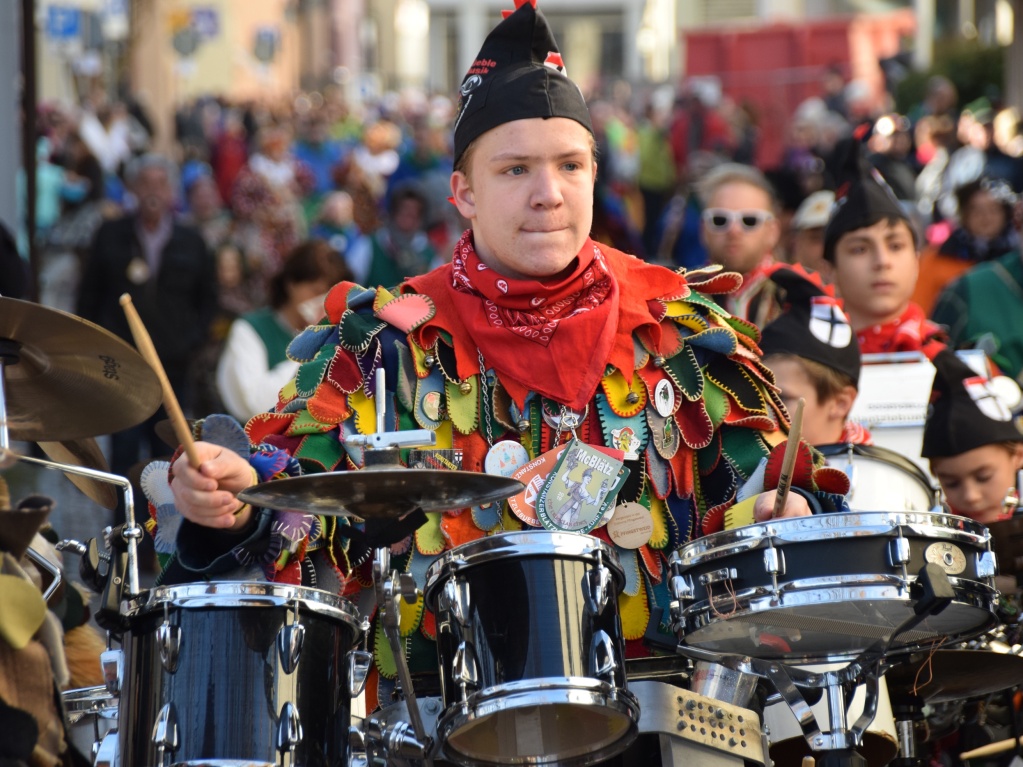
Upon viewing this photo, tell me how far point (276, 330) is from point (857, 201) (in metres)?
3.38

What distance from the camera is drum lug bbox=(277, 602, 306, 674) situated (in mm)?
3410

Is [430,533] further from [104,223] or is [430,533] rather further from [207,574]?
[104,223]

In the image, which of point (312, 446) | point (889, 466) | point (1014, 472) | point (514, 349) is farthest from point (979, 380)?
point (312, 446)

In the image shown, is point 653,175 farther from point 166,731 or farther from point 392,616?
point 166,731

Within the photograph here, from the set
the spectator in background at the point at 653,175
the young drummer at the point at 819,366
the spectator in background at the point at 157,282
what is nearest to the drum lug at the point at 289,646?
the young drummer at the point at 819,366

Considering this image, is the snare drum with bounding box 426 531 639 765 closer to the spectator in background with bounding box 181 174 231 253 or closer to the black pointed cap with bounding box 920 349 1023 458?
the black pointed cap with bounding box 920 349 1023 458

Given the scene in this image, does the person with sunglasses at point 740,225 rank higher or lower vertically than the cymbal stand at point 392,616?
higher

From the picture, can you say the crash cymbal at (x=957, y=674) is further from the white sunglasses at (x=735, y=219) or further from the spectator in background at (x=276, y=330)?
the spectator in background at (x=276, y=330)

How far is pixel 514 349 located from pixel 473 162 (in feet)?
1.48

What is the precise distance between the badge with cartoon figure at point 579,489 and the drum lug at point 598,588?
413 millimetres

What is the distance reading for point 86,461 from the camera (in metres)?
4.19

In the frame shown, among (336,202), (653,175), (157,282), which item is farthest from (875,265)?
(653,175)

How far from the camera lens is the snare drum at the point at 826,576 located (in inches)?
130

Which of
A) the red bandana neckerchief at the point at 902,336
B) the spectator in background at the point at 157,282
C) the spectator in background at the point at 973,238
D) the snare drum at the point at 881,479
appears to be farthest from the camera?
the spectator in background at the point at 157,282
